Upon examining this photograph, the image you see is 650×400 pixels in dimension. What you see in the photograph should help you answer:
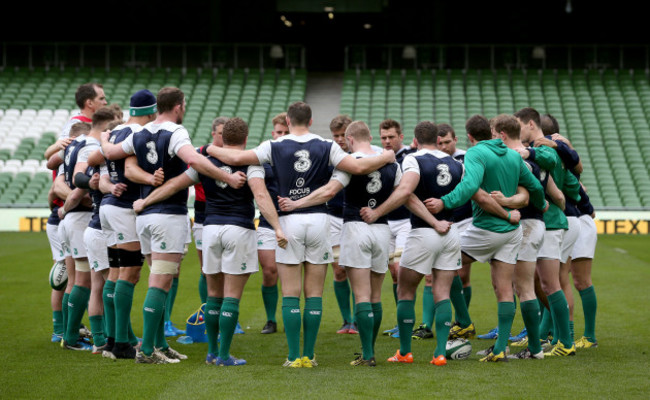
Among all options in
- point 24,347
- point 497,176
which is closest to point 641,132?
point 497,176

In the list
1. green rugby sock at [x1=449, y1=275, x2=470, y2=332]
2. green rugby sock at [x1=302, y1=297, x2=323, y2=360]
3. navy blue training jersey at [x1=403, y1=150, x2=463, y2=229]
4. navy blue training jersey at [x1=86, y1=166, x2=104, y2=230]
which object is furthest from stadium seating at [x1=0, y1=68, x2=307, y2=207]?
navy blue training jersey at [x1=403, y1=150, x2=463, y2=229]

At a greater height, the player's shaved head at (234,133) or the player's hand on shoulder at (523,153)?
the player's shaved head at (234,133)

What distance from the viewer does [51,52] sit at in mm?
33031

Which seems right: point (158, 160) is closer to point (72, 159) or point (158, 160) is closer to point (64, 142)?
point (72, 159)

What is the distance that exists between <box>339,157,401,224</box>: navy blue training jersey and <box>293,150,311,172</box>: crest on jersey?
1.43ft

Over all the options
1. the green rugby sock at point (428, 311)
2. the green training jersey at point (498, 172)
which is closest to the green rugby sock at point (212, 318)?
the green training jersey at point (498, 172)

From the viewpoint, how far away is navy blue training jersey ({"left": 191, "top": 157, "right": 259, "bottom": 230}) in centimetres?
691

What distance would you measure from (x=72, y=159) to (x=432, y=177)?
3.51 m

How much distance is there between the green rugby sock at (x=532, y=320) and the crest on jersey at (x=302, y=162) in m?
2.32

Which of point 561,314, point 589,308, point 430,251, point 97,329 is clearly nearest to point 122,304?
point 97,329

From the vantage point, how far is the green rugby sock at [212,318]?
23.1ft

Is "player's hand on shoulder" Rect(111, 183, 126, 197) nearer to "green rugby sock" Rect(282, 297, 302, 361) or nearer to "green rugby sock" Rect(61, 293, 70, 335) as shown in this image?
"green rugby sock" Rect(61, 293, 70, 335)

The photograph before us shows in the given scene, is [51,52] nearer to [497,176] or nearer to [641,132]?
[641,132]

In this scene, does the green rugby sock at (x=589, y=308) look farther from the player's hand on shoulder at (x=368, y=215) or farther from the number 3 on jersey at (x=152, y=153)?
the number 3 on jersey at (x=152, y=153)
